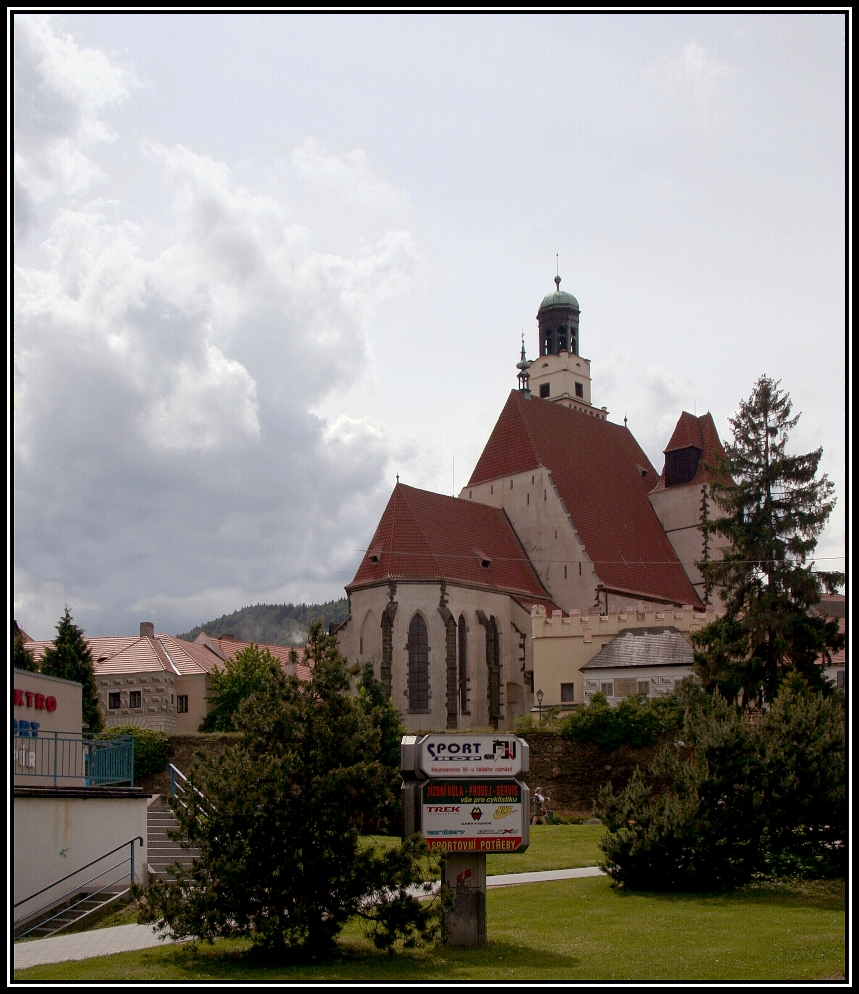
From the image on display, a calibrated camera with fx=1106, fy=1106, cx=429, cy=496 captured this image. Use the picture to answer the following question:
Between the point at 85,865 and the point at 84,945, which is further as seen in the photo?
the point at 85,865

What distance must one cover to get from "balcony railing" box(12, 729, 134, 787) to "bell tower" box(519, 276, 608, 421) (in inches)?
2068

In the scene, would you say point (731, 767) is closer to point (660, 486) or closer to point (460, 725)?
point (460, 725)

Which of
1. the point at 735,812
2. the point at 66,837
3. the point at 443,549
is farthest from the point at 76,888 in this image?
the point at 443,549

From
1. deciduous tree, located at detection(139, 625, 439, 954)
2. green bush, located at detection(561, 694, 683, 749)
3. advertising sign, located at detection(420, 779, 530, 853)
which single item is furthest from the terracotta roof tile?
advertising sign, located at detection(420, 779, 530, 853)

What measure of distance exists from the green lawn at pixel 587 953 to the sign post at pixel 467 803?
3.07ft

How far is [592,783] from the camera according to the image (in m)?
34.0

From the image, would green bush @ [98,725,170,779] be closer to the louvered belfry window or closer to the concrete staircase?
the concrete staircase

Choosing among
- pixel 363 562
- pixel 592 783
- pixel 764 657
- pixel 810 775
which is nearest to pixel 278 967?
pixel 810 775

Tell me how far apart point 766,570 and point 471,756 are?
910 inches

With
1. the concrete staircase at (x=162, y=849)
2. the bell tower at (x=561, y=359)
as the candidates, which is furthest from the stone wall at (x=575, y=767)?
the bell tower at (x=561, y=359)

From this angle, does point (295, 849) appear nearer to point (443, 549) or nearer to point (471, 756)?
point (471, 756)

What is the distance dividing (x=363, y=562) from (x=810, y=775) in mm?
31858

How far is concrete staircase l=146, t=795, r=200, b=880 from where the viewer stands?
20.7 m

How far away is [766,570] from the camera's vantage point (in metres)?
35.8
